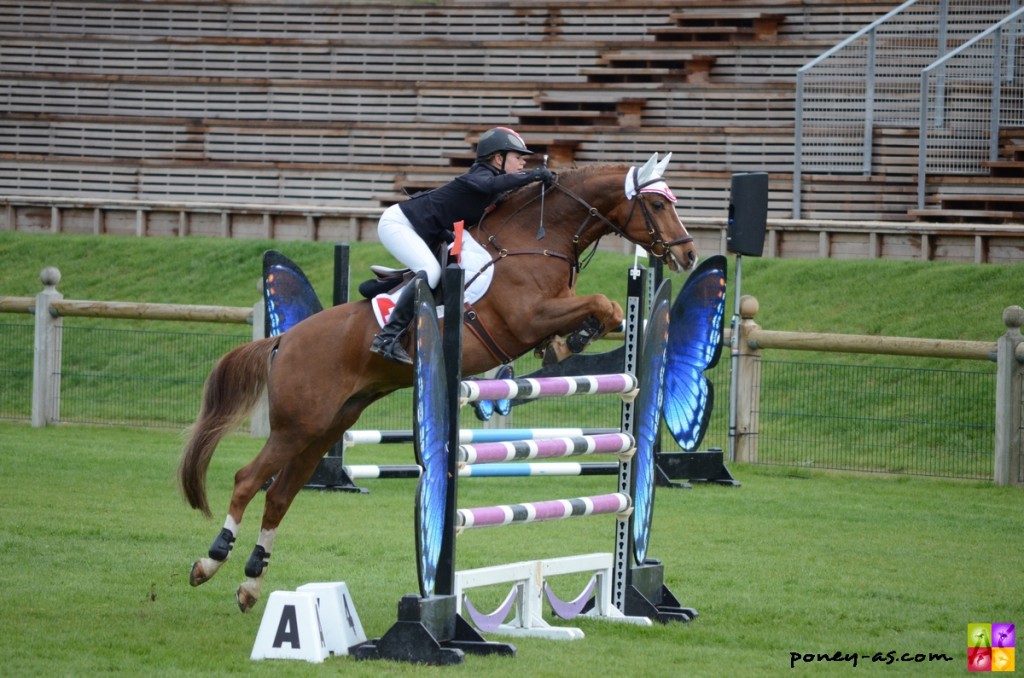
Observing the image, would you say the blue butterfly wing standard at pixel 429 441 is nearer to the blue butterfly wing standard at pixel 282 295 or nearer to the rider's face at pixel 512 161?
the rider's face at pixel 512 161

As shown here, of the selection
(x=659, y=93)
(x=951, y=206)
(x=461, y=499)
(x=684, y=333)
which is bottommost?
(x=461, y=499)

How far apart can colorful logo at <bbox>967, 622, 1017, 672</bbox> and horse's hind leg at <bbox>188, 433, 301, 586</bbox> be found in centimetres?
319

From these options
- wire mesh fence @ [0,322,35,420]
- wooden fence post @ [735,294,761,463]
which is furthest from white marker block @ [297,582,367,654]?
wire mesh fence @ [0,322,35,420]

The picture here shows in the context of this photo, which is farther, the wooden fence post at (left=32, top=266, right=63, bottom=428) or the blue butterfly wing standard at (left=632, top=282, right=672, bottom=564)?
the wooden fence post at (left=32, top=266, right=63, bottom=428)

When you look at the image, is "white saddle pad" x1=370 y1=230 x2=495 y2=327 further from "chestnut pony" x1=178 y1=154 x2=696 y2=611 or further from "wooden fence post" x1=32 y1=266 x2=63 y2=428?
"wooden fence post" x1=32 y1=266 x2=63 y2=428

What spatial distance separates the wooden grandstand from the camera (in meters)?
20.1

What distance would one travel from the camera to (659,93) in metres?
20.6

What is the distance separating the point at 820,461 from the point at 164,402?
6983 millimetres

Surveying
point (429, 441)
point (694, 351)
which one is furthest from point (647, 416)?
point (694, 351)

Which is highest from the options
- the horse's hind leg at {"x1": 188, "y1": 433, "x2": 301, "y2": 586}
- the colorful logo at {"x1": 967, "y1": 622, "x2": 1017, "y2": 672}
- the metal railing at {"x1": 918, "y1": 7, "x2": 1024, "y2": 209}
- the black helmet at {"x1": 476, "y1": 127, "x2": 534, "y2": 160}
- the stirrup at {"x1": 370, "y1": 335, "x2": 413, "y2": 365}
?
the metal railing at {"x1": 918, "y1": 7, "x2": 1024, "y2": 209}

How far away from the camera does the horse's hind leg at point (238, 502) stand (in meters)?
6.00

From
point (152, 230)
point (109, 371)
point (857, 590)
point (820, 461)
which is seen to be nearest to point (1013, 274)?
point (820, 461)

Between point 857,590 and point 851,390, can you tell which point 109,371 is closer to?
Answer: point 851,390

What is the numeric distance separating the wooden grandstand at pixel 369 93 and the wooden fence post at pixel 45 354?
21.8 feet
